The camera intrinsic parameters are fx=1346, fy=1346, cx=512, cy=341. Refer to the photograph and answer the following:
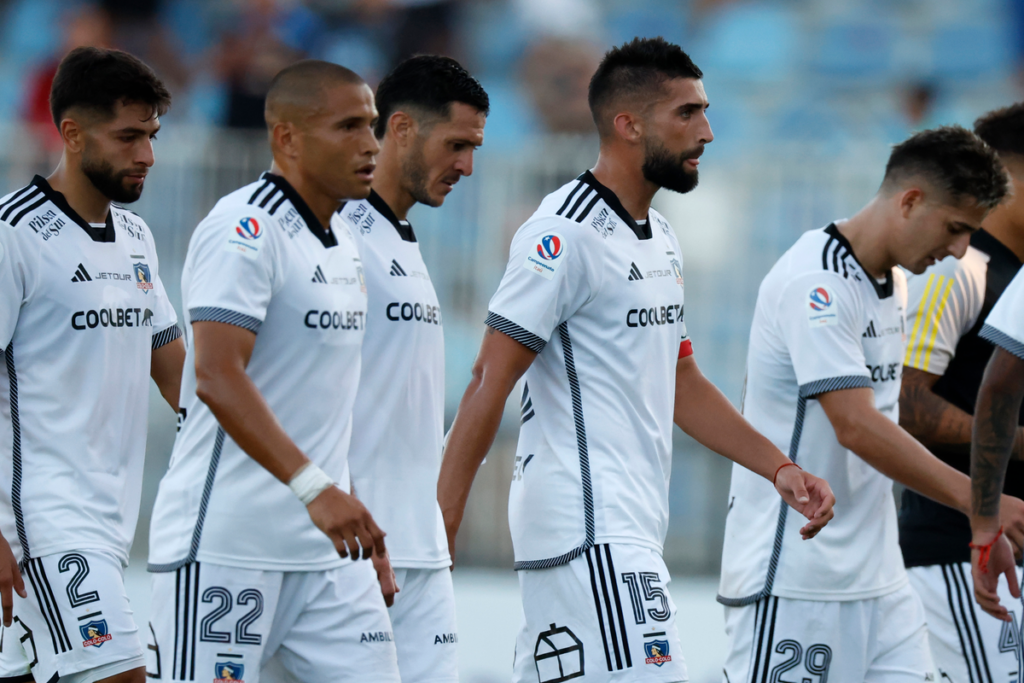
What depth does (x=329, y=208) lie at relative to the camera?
384 centimetres

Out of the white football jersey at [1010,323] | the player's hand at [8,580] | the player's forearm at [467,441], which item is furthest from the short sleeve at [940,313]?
the player's hand at [8,580]

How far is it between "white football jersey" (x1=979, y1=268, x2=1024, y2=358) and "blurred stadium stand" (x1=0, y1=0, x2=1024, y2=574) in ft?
15.2

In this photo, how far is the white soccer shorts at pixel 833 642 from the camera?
15.1 feet

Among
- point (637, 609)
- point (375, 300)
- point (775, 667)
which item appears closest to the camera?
point (637, 609)

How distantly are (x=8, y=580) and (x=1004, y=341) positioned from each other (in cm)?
305

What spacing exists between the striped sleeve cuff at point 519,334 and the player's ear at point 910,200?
1.50 m

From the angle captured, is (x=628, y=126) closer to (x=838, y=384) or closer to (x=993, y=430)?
(x=838, y=384)

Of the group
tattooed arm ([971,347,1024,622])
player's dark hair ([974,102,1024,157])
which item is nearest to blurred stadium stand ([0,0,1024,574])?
player's dark hair ([974,102,1024,157])

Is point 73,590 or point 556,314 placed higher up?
point 556,314

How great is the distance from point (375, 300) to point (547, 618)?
114 cm

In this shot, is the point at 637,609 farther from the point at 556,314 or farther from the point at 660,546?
the point at 556,314

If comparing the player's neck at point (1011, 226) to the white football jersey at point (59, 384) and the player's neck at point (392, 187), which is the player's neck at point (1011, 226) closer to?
the player's neck at point (392, 187)

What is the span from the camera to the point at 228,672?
11.8 feet

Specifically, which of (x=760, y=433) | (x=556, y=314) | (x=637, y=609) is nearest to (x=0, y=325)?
(x=556, y=314)
